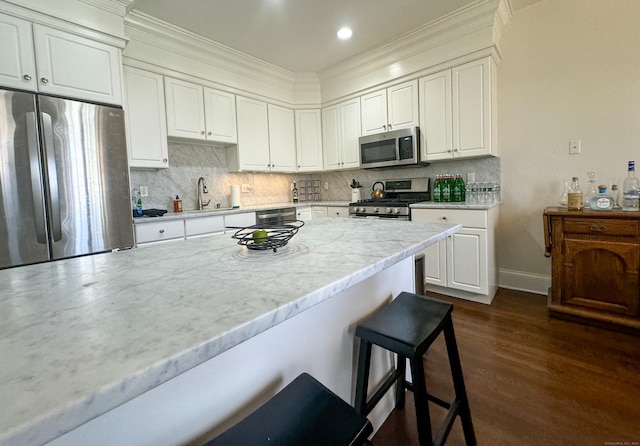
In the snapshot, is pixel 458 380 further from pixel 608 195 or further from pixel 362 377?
pixel 608 195

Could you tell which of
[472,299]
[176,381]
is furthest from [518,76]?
[176,381]

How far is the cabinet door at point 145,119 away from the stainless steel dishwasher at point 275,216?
1.10 metres

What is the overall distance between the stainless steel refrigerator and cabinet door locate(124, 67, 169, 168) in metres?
0.38

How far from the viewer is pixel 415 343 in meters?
0.99

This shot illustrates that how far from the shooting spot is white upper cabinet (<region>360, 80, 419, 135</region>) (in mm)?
3275

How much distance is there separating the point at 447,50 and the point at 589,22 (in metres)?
1.12

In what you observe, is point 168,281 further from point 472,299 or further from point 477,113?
point 477,113

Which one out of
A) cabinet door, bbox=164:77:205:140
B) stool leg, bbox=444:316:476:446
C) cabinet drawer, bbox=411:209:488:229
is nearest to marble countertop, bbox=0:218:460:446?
stool leg, bbox=444:316:476:446

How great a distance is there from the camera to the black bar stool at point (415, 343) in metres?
0.98

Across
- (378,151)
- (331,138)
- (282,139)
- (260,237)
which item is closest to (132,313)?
(260,237)

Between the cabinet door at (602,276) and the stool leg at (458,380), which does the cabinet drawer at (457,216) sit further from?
the stool leg at (458,380)

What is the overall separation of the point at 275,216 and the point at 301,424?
9.77 ft

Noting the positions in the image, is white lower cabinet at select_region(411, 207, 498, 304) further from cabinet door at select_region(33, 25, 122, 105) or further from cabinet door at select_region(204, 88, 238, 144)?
cabinet door at select_region(33, 25, 122, 105)

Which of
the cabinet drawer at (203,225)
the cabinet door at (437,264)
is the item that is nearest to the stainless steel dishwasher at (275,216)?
the cabinet drawer at (203,225)
